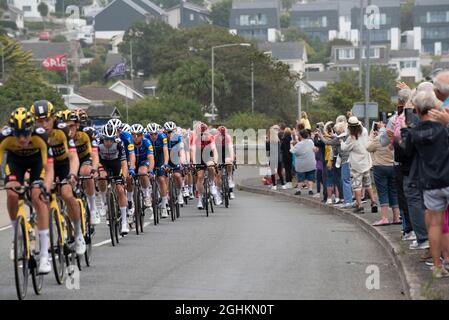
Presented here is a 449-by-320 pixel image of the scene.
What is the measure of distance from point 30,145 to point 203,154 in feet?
45.8

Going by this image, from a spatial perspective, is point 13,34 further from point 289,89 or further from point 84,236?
point 84,236

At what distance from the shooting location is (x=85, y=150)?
18.1 m

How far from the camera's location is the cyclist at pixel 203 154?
87.3ft

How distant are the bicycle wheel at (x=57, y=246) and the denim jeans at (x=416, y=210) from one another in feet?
15.2

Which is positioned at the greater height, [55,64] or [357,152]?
[55,64]

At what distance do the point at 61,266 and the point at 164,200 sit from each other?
1003cm

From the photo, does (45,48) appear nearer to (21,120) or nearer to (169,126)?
(169,126)

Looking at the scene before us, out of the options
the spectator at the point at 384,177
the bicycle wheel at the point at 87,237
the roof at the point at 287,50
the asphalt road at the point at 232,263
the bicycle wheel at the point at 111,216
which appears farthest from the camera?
the roof at the point at 287,50

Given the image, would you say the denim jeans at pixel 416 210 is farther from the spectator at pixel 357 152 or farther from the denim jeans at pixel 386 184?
the spectator at pixel 357 152

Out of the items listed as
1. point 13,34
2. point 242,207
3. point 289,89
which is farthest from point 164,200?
point 13,34

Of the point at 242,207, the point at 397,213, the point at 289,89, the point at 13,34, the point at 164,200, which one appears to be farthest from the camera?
the point at 13,34

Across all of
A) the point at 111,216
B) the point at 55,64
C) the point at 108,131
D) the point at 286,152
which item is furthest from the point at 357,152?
the point at 55,64

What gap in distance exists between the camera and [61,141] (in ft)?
48.6

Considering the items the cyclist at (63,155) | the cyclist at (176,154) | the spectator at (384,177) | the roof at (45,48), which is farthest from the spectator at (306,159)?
the roof at (45,48)
